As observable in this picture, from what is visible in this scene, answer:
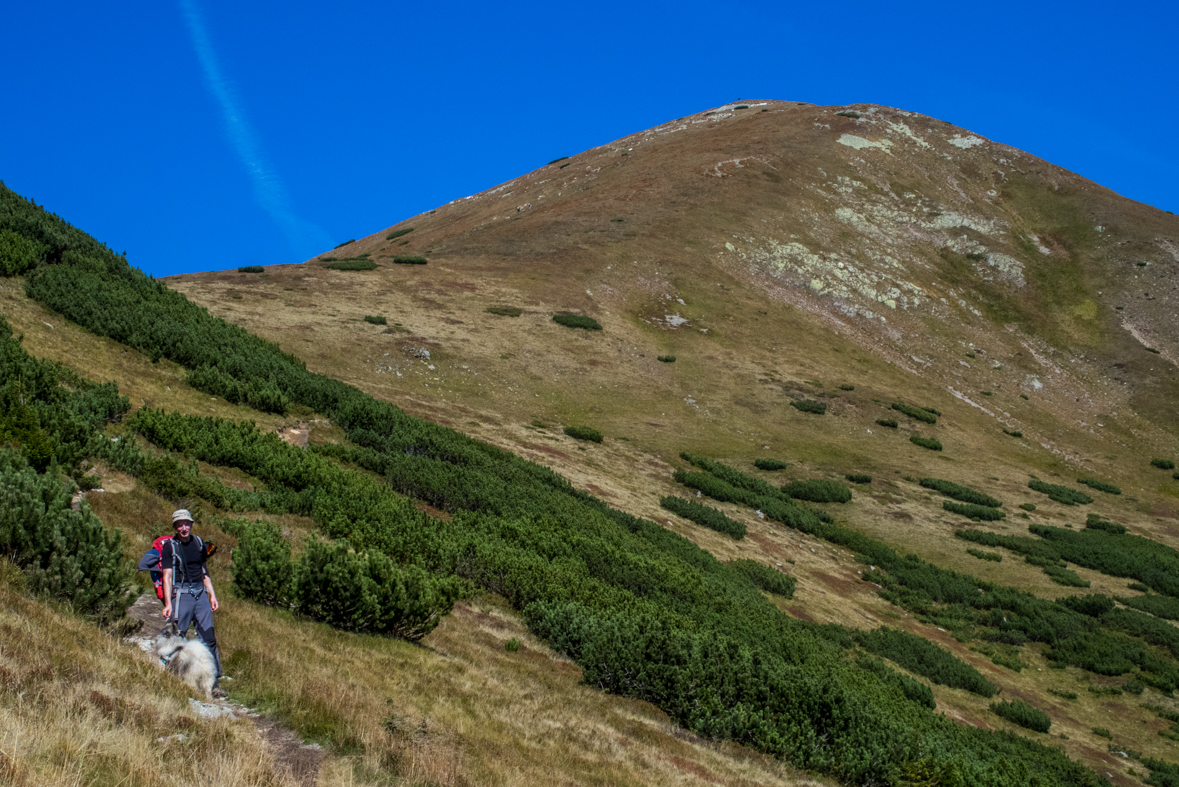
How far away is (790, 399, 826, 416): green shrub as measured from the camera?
40062mm

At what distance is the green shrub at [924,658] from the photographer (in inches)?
668

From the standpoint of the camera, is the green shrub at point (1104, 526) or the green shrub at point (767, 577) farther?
the green shrub at point (1104, 526)

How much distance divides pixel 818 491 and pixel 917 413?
51.0 feet

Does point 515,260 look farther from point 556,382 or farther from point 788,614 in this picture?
point 788,614

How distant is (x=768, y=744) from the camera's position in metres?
10.1

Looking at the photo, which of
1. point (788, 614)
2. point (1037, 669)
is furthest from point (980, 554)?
point (788, 614)

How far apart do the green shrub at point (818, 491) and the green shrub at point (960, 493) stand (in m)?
5.08

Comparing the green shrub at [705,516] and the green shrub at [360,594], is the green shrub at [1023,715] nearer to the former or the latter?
the green shrub at [705,516]

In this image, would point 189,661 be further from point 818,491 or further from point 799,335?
point 799,335

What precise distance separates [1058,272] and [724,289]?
118ft

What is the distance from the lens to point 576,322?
44.5m

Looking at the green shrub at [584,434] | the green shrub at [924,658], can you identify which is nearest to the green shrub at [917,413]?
the green shrub at [584,434]

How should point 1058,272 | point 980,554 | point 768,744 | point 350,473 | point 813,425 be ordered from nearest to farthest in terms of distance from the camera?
1. point 768,744
2. point 350,473
3. point 980,554
4. point 813,425
5. point 1058,272

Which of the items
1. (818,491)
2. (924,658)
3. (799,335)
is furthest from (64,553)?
(799,335)
